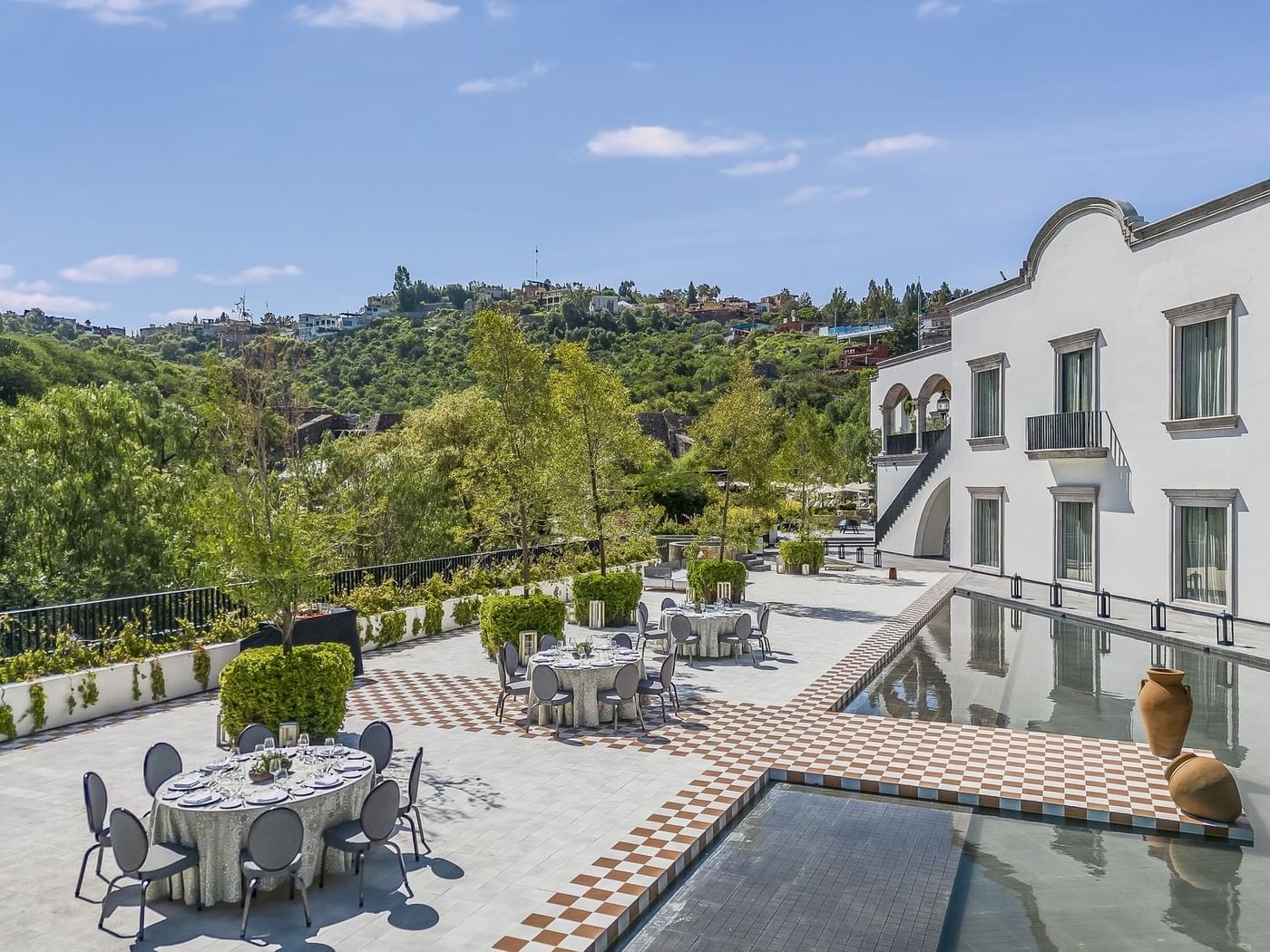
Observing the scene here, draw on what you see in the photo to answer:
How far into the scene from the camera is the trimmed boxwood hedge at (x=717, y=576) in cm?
2050

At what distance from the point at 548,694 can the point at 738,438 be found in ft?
43.0

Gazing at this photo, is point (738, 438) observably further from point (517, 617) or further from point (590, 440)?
point (517, 617)

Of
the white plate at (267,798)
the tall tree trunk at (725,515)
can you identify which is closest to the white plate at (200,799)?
the white plate at (267,798)

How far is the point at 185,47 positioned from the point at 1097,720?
17.2 metres

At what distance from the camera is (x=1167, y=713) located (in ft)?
30.5

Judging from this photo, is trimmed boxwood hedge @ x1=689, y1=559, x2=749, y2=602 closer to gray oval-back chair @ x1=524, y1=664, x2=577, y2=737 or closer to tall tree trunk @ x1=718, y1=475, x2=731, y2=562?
tall tree trunk @ x1=718, y1=475, x2=731, y2=562

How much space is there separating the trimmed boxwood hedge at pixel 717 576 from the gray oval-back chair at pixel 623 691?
946 cm

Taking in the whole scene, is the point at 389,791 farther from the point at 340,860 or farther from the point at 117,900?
the point at 117,900

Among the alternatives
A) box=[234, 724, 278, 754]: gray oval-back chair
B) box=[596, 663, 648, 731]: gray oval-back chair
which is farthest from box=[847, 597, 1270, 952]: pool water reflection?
box=[234, 724, 278, 754]: gray oval-back chair

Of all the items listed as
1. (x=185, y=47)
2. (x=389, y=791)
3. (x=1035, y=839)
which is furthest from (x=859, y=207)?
(x=389, y=791)

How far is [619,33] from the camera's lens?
14.0m

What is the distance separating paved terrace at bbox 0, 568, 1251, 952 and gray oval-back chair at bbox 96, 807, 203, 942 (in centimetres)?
20

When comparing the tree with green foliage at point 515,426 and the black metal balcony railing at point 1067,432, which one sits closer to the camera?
the tree with green foliage at point 515,426

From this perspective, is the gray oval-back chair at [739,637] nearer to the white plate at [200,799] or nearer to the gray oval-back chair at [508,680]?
the gray oval-back chair at [508,680]
